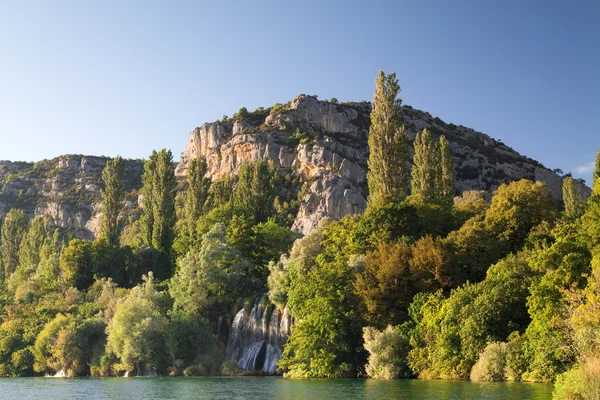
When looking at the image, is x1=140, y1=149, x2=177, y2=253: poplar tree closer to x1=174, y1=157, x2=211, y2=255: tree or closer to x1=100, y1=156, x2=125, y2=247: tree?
x1=174, y1=157, x2=211, y2=255: tree

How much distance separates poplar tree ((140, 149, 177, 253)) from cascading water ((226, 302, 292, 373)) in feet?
116

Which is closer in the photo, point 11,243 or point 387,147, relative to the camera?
point 387,147

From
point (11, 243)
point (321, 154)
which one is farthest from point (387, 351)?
point (11, 243)

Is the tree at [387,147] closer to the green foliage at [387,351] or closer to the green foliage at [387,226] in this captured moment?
the green foliage at [387,226]

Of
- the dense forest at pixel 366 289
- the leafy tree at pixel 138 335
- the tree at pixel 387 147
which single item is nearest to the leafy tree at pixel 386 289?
the dense forest at pixel 366 289

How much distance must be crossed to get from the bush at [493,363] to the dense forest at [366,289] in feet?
0.34

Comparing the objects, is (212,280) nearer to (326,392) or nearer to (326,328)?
(326,328)

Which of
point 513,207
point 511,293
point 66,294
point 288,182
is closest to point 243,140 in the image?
point 288,182

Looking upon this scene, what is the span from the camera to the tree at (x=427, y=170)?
93.7 m

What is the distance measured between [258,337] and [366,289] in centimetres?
1914

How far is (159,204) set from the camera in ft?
356

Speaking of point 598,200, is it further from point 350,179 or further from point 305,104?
point 305,104

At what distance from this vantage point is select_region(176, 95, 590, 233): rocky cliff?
492ft

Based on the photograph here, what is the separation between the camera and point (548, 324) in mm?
41062
